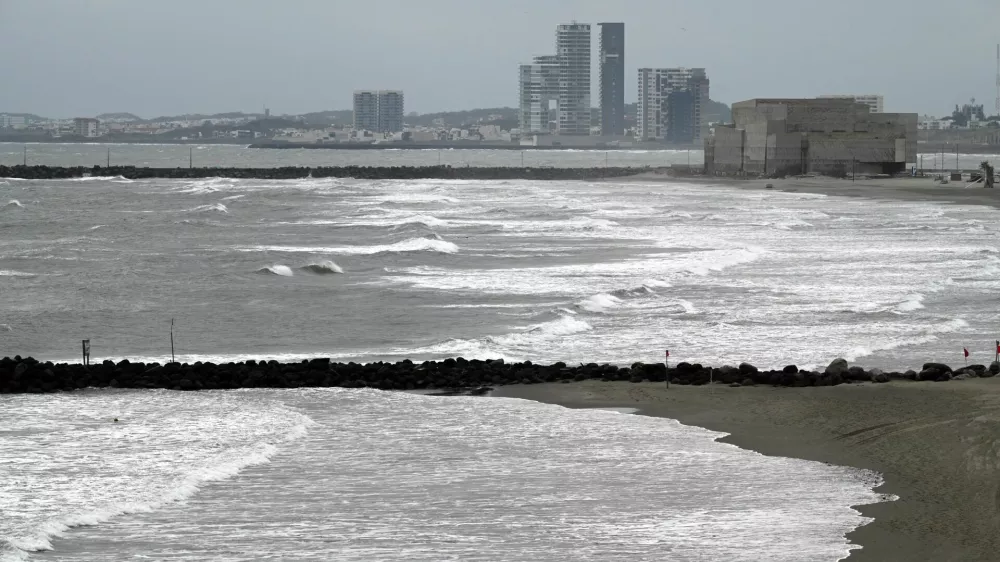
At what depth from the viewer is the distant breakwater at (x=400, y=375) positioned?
1842cm

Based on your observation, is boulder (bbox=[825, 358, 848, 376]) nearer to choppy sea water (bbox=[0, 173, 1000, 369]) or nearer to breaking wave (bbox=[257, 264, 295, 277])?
choppy sea water (bbox=[0, 173, 1000, 369])

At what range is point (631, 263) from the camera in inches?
1503

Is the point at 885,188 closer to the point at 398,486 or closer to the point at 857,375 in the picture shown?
the point at 857,375

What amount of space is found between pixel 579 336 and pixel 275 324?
21.9ft

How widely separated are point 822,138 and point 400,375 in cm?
9461

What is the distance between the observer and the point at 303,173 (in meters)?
126

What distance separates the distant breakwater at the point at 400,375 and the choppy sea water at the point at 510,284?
75.0 inches

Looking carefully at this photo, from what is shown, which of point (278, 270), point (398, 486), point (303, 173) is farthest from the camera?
point (303, 173)

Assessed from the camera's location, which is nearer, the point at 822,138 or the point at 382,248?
the point at 382,248

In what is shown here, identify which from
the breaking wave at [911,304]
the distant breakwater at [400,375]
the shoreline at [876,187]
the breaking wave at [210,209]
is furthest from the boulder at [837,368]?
the shoreline at [876,187]

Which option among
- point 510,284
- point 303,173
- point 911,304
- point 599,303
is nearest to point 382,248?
point 510,284

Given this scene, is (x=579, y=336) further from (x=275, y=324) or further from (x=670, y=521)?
(x=670, y=521)

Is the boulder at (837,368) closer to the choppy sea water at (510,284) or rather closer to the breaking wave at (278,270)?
the choppy sea water at (510,284)

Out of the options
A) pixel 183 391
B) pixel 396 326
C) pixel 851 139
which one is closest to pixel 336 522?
pixel 183 391
